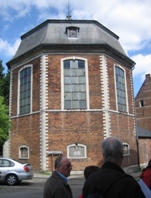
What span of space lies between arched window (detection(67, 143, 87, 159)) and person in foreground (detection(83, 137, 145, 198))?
1535 centimetres

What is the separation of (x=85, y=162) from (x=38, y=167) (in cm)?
343

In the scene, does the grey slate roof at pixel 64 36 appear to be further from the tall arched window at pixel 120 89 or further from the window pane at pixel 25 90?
the window pane at pixel 25 90

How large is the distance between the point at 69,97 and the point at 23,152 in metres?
5.72

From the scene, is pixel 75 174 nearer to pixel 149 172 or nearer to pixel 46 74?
pixel 46 74

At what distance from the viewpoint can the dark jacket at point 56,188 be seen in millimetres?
2863

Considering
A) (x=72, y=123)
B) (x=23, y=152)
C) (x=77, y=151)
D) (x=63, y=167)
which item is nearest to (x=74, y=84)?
(x=72, y=123)

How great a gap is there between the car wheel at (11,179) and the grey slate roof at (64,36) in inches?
423

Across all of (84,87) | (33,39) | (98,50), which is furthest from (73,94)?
(33,39)

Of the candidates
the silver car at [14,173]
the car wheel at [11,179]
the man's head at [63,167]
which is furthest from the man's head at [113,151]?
the car wheel at [11,179]

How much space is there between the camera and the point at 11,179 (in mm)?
11789

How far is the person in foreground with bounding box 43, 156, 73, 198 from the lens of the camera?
2.87 metres

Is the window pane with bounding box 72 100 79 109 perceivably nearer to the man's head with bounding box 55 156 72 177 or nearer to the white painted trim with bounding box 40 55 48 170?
the white painted trim with bounding box 40 55 48 170

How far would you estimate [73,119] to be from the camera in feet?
59.1

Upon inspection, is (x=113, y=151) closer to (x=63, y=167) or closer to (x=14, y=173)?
(x=63, y=167)
